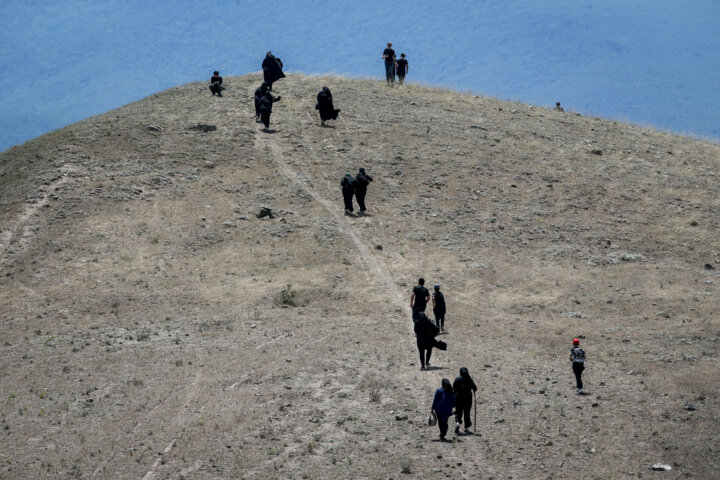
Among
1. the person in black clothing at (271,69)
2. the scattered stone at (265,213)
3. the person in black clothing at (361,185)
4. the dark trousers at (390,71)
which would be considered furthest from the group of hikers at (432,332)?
the dark trousers at (390,71)

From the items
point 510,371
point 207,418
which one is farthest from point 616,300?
point 207,418

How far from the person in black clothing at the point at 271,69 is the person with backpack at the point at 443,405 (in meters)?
32.2

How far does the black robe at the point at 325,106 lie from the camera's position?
40250mm

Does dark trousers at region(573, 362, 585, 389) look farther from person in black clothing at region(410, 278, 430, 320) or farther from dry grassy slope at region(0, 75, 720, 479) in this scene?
person in black clothing at region(410, 278, 430, 320)

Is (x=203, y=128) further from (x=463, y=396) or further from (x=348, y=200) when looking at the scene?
(x=463, y=396)

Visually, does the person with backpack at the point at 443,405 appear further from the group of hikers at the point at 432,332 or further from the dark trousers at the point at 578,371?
the dark trousers at the point at 578,371

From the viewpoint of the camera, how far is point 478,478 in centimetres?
1311

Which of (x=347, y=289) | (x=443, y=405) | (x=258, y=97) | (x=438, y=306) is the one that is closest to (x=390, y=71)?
(x=258, y=97)

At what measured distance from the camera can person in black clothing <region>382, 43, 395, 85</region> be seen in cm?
4610

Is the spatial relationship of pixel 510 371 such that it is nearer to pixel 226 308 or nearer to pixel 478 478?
pixel 478 478

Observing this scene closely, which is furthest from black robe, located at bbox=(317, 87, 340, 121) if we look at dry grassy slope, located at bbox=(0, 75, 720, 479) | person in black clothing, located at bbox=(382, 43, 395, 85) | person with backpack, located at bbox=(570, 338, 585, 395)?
person with backpack, located at bbox=(570, 338, 585, 395)

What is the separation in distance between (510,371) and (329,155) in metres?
20.9

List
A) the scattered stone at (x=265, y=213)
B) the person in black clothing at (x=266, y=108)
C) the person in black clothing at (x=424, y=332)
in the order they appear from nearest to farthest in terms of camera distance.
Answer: the person in black clothing at (x=424, y=332) < the scattered stone at (x=265, y=213) < the person in black clothing at (x=266, y=108)

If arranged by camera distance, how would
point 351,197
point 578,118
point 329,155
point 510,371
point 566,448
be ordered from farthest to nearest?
point 578,118, point 329,155, point 351,197, point 510,371, point 566,448
